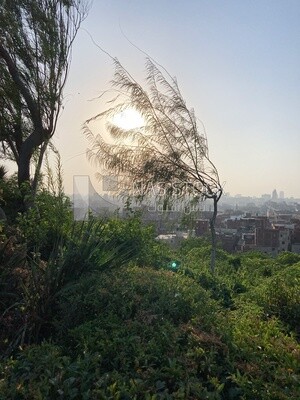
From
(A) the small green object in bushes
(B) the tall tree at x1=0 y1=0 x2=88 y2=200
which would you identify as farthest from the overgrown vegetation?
(B) the tall tree at x1=0 y1=0 x2=88 y2=200

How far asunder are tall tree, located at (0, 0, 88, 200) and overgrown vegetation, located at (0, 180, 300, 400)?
3582 millimetres

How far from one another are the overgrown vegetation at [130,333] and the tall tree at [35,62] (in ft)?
11.8

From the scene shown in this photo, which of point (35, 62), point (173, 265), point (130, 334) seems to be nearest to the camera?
point (130, 334)

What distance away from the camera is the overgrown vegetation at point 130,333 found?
62.2 inches

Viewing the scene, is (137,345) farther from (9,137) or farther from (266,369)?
(9,137)

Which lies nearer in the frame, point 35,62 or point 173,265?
point 173,265

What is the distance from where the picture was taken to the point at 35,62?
21.6 ft

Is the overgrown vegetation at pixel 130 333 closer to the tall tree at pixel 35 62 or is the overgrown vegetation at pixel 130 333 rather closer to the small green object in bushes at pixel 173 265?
the small green object in bushes at pixel 173 265

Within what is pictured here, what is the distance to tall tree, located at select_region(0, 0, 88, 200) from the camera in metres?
6.30

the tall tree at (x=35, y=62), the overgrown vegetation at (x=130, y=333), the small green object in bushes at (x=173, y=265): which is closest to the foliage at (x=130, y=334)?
the overgrown vegetation at (x=130, y=333)

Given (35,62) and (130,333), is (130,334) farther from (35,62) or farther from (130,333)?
(35,62)

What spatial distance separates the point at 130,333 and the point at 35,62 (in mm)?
5752

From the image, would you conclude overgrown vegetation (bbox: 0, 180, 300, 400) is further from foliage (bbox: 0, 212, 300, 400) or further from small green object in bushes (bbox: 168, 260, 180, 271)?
small green object in bushes (bbox: 168, 260, 180, 271)

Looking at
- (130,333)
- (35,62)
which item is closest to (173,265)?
(130,333)
